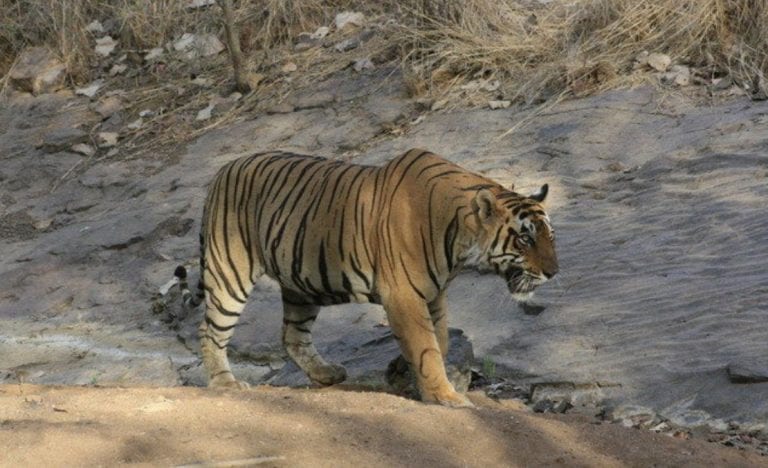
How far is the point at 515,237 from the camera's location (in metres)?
5.91

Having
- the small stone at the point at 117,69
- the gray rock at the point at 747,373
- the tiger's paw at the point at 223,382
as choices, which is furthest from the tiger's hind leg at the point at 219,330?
the small stone at the point at 117,69

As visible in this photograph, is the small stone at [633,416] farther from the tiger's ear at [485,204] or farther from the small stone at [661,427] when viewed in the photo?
the tiger's ear at [485,204]

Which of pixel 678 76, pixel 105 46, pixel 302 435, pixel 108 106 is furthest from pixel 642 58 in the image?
pixel 302 435

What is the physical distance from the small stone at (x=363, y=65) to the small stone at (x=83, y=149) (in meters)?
2.83

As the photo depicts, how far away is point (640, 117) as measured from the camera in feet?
33.9

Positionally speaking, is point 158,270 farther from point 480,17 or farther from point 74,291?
point 480,17

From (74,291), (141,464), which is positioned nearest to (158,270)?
(74,291)

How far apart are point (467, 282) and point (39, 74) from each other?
7.76 meters

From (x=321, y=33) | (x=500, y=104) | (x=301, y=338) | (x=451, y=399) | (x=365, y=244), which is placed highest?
(x=365, y=244)

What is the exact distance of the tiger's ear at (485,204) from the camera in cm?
585

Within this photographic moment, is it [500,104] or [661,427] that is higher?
[661,427]

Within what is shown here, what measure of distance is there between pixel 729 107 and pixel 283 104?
14.5 feet

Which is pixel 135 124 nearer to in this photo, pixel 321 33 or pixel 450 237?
pixel 321 33

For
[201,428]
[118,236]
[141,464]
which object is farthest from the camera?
[118,236]
